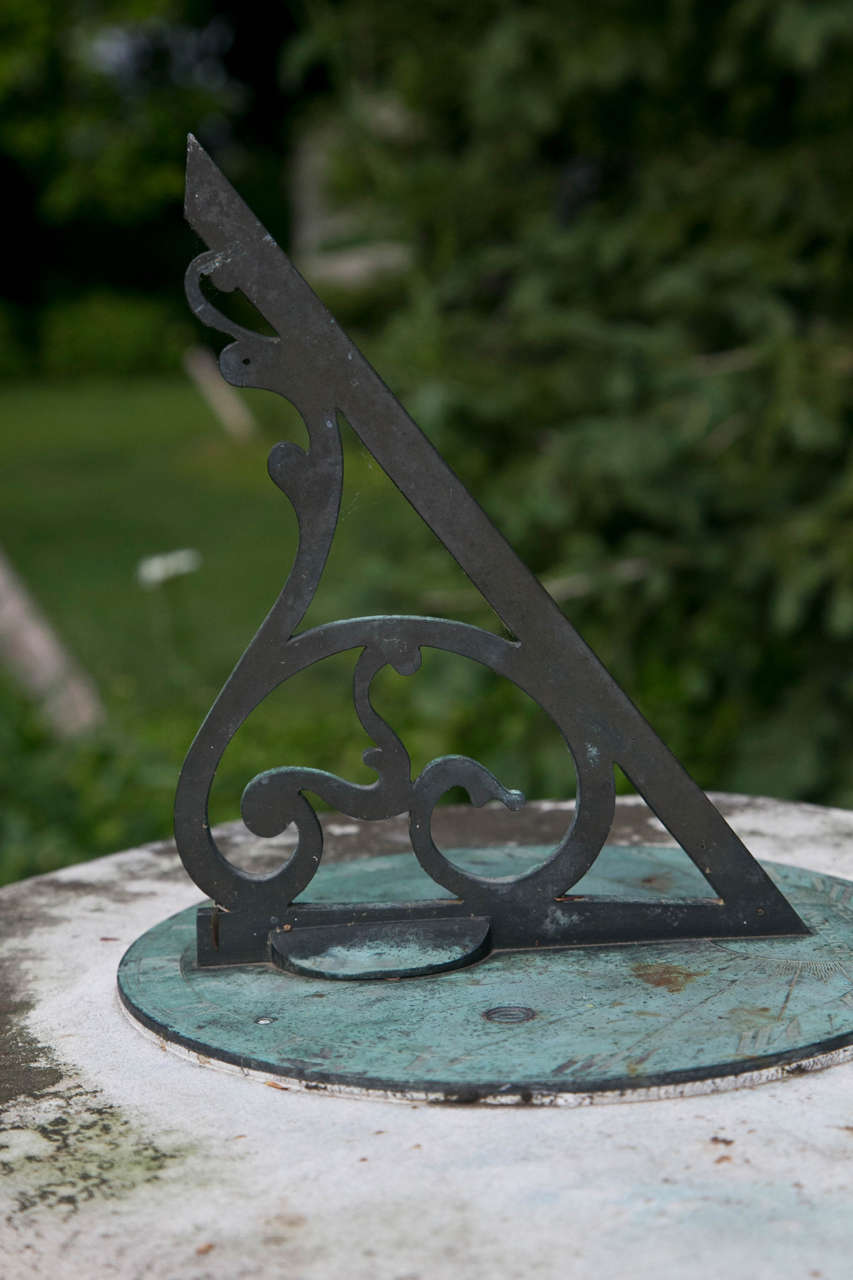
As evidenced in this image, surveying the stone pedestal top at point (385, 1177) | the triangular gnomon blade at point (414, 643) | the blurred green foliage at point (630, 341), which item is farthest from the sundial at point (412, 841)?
the blurred green foliage at point (630, 341)

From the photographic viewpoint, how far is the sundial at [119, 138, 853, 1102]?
5.75 feet

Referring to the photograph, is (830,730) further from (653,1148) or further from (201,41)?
(201,41)

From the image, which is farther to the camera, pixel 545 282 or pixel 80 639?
pixel 80 639

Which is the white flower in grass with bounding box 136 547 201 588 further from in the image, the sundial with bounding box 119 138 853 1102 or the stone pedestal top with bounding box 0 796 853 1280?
the stone pedestal top with bounding box 0 796 853 1280

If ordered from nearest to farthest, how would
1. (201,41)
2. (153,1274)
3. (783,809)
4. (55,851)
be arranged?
(153,1274) → (783,809) → (55,851) → (201,41)

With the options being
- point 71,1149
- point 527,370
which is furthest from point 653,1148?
point 527,370

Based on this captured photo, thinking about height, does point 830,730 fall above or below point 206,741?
below

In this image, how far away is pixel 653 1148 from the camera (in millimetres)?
1454

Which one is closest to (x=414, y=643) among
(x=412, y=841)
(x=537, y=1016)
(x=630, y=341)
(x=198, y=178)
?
(x=412, y=841)

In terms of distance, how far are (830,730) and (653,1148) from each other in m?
2.49

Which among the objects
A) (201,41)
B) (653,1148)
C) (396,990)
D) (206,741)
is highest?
(201,41)

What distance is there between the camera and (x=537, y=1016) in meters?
1.68

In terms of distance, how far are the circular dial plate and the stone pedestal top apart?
3cm

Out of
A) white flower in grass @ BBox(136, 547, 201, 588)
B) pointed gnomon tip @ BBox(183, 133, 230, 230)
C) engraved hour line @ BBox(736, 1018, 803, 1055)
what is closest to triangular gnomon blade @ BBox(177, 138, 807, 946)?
pointed gnomon tip @ BBox(183, 133, 230, 230)
